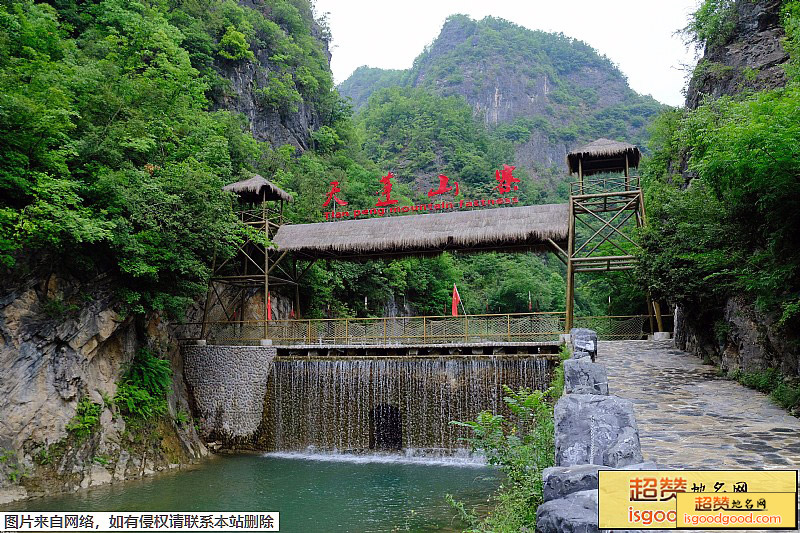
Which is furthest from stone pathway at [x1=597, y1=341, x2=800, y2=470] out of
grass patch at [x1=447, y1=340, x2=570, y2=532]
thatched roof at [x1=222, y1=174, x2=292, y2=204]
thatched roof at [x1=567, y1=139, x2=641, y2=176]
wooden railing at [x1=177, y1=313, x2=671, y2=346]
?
thatched roof at [x1=222, y1=174, x2=292, y2=204]

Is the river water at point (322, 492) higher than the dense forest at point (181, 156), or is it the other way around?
the dense forest at point (181, 156)

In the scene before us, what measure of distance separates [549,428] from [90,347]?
33.9 feet

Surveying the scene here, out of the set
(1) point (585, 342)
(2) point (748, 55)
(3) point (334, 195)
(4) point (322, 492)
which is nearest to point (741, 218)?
(1) point (585, 342)

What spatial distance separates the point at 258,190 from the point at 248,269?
3.40 metres

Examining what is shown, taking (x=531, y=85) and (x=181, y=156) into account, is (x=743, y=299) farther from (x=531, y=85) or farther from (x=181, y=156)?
(x=531, y=85)

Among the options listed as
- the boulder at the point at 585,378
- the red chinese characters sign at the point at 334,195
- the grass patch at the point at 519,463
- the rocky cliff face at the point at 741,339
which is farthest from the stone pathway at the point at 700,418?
the red chinese characters sign at the point at 334,195

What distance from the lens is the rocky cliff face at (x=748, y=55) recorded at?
12.3 metres

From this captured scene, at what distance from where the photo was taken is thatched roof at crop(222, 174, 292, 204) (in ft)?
57.5

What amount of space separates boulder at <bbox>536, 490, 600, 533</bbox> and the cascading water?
10537mm

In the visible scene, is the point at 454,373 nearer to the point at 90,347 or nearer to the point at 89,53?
the point at 90,347

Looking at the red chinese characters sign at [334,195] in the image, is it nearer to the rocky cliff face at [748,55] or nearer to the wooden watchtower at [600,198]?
the wooden watchtower at [600,198]

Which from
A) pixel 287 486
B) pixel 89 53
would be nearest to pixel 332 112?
pixel 89 53

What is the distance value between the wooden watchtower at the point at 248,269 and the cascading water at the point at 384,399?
2321mm

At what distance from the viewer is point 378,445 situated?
47.4ft
